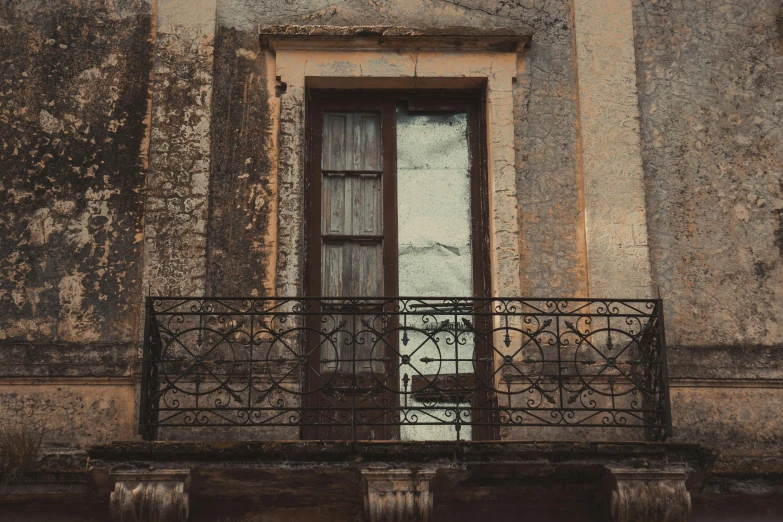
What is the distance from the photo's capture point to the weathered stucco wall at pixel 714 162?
869 cm

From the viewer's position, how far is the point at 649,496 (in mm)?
7598

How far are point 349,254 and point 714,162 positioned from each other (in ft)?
7.82

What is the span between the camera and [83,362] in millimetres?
8445

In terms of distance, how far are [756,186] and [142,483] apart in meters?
4.22

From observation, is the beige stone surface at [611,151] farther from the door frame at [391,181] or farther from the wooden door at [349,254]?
the wooden door at [349,254]

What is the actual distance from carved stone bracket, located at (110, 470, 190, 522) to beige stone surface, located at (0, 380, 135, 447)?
780 mm

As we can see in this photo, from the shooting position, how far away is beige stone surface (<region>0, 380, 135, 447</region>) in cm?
830

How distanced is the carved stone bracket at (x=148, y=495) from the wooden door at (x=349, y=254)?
1.04 meters

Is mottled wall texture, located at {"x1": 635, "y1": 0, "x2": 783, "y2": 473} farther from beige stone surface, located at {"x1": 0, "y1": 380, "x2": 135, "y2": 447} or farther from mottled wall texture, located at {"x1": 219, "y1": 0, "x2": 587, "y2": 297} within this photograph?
beige stone surface, located at {"x1": 0, "y1": 380, "x2": 135, "y2": 447}

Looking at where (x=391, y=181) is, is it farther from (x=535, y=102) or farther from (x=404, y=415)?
(x=404, y=415)

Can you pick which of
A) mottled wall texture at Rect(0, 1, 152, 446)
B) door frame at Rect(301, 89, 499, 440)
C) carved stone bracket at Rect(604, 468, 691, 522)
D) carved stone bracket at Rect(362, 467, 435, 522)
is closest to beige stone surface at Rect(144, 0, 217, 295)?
mottled wall texture at Rect(0, 1, 152, 446)

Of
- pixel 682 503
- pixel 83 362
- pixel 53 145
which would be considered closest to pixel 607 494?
pixel 682 503

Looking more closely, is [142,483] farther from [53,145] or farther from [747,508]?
[747,508]

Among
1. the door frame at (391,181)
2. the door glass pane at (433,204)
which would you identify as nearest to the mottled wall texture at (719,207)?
the door frame at (391,181)
